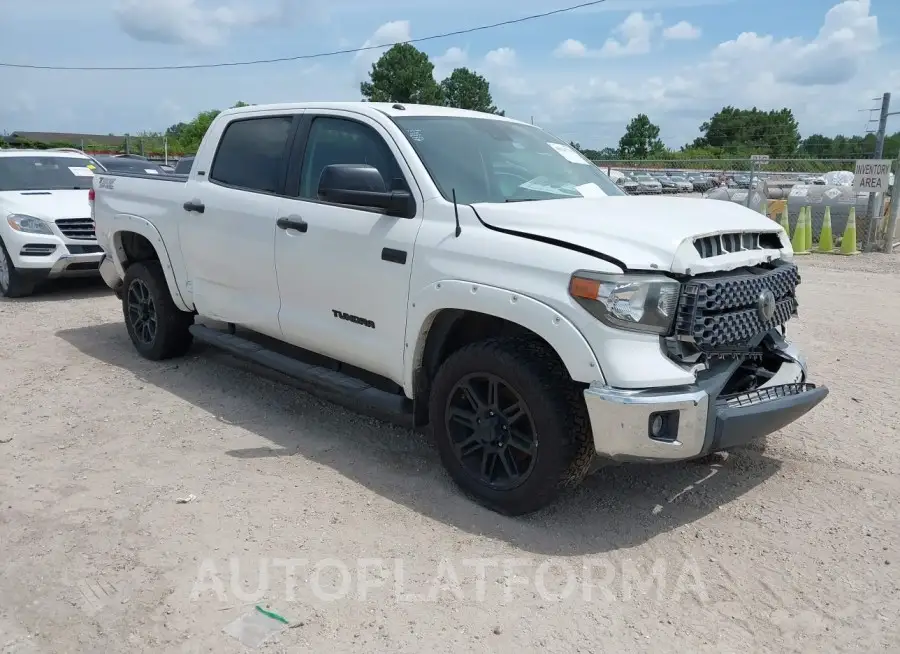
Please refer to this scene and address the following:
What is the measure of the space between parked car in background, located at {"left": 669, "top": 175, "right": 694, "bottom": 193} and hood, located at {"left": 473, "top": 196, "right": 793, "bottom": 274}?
32067 mm

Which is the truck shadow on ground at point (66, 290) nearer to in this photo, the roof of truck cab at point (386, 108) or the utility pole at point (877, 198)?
the roof of truck cab at point (386, 108)

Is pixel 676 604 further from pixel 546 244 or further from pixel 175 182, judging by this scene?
pixel 175 182

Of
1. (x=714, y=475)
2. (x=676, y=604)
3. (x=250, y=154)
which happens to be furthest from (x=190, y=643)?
(x=250, y=154)

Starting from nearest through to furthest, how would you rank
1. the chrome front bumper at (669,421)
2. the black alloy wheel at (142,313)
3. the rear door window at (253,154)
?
the chrome front bumper at (669,421)
the rear door window at (253,154)
the black alloy wheel at (142,313)

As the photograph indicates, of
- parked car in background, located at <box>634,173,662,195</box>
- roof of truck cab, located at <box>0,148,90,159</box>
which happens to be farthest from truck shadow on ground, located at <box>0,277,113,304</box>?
parked car in background, located at <box>634,173,662,195</box>

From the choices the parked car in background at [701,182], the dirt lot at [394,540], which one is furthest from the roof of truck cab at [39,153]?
the parked car in background at [701,182]

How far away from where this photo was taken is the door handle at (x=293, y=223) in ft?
15.1

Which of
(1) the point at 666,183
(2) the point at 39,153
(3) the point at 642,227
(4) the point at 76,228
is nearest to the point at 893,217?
(3) the point at 642,227

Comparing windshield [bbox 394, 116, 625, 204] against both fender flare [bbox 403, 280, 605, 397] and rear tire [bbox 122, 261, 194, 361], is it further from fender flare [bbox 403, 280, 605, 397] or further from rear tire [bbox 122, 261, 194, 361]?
rear tire [bbox 122, 261, 194, 361]

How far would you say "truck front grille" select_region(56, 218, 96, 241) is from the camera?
906cm

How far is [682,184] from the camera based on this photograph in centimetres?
3638

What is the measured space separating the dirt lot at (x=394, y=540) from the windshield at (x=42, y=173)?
5.28m

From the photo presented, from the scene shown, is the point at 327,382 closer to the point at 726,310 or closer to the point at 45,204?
the point at 726,310

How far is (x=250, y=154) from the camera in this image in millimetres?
5250
